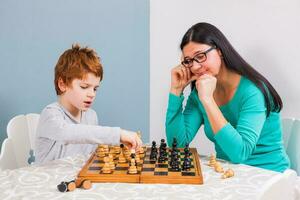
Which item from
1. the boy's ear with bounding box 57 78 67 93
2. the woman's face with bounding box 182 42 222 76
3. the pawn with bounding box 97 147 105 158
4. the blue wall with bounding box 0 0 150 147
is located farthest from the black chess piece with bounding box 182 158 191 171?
the blue wall with bounding box 0 0 150 147

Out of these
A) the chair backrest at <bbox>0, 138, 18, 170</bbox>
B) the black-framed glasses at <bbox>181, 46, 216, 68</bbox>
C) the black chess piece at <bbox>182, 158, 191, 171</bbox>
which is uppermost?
the black-framed glasses at <bbox>181, 46, 216, 68</bbox>

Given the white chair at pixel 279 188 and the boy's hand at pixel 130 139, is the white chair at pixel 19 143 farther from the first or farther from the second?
the white chair at pixel 279 188

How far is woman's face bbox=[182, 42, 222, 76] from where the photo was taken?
1.71 metres

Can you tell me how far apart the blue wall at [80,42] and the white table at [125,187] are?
103 centimetres

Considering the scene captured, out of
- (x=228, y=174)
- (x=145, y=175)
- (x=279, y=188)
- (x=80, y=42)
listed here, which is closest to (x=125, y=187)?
(x=145, y=175)

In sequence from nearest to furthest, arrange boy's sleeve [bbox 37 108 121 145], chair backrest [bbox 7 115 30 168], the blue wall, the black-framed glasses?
boy's sleeve [bbox 37 108 121 145] < the black-framed glasses < chair backrest [bbox 7 115 30 168] < the blue wall

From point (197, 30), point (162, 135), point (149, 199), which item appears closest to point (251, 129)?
point (197, 30)

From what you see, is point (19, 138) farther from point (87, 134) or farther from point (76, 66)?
point (87, 134)

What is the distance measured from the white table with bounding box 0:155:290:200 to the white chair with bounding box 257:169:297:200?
14 centimetres

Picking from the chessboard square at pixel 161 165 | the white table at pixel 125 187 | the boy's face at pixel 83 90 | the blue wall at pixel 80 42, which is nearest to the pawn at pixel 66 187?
the white table at pixel 125 187

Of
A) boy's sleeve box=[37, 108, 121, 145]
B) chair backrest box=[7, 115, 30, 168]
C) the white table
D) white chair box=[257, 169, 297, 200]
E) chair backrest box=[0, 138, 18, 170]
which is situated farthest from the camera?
chair backrest box=[7, 115, 30, 168]

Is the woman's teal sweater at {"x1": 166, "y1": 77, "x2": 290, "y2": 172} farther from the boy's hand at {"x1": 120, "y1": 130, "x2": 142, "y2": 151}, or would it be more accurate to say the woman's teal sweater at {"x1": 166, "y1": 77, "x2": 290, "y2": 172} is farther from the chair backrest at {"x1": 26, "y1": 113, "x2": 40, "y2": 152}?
the chair backrest at {"x1": 26, "y1": 113, "x2": 40, "y2": 152}

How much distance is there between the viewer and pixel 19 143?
2.06 m

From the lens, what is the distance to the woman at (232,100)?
61.7 inches
